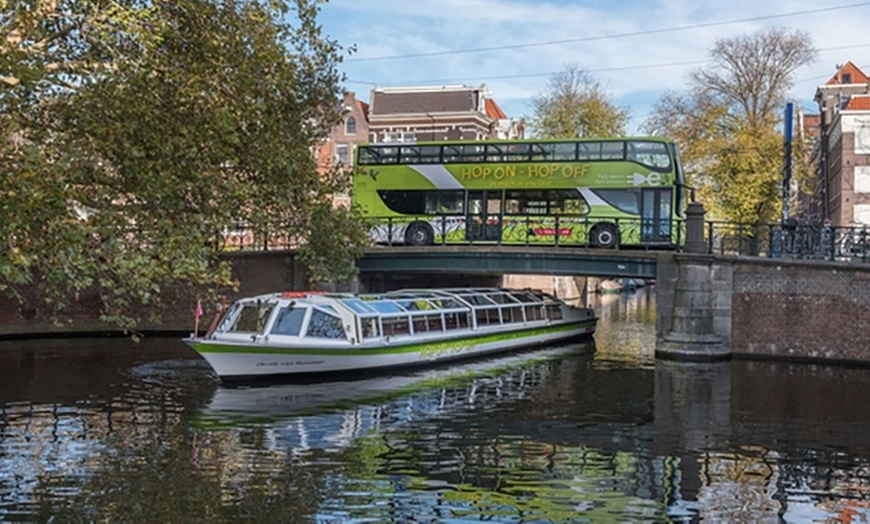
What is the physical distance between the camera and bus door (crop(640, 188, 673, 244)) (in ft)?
97.2

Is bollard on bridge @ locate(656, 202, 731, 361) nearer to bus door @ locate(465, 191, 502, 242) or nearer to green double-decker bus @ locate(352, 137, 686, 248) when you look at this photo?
green double-decker bus @ locate(352, 137, 686, 248)

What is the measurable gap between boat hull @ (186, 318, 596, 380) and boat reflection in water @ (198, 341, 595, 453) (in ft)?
1.33

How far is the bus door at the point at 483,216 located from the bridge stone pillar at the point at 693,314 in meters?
Result: 6.97

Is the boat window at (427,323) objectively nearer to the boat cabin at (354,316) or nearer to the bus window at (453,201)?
the boat cabin at (354,316)

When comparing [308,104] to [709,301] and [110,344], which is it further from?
[709,301]

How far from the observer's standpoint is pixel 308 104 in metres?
27.9

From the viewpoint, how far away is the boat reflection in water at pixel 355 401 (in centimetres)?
1633

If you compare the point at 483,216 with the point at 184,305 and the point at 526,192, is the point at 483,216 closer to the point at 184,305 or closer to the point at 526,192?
the point at 526,192

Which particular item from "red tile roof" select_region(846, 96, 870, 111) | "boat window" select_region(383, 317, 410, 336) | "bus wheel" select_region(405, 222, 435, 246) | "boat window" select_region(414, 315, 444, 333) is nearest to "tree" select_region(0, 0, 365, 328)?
"boat window" select_region(383, 317, 410, 336)

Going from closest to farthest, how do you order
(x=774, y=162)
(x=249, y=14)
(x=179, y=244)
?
1. (x=179, y=244)
2. (x=249, y=14)
3. (x=774, y=162)

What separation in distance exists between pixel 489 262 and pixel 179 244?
1639 centimetres

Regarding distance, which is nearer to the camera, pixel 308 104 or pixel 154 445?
pixel 154 445

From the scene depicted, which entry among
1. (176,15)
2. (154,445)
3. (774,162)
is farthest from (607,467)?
(774,162)

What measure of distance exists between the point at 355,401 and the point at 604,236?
13.5 m
